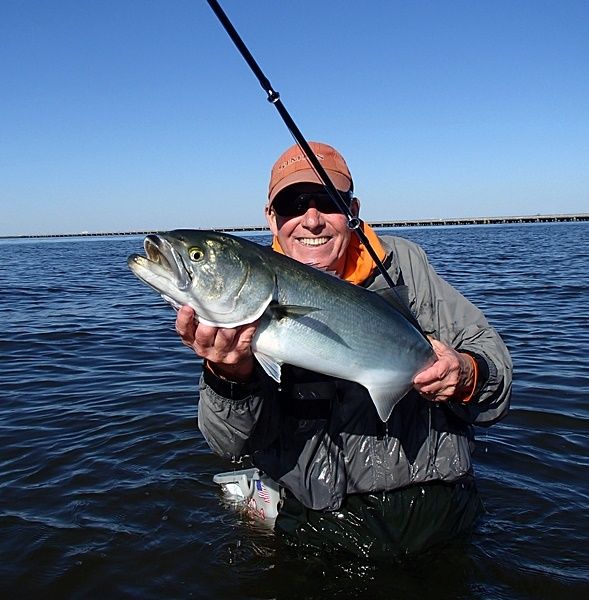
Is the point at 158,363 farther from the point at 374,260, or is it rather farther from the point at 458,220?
the point at 458,220

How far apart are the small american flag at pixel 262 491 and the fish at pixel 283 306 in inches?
71.7

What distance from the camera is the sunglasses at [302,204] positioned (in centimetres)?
416

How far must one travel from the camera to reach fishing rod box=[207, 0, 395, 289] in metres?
4.00

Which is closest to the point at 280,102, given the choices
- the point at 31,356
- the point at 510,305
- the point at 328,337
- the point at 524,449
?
the point at 328,337

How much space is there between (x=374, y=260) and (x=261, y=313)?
1295mm

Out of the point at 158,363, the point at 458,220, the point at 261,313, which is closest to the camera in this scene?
the point at 261,313

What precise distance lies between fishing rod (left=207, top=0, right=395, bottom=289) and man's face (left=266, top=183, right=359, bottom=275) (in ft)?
0.37

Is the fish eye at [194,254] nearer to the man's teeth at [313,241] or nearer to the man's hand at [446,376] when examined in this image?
the man's teeth at [313,241]

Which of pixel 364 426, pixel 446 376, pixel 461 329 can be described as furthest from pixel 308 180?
pixel 364 426

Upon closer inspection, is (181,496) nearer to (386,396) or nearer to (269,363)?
(386,396)

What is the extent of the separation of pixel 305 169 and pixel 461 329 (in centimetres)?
156

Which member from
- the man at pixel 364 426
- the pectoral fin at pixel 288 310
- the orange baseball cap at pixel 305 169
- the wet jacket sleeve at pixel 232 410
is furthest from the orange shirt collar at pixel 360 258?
→ the pectoral fin at pixel 288 310

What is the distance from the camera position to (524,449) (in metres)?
6.87

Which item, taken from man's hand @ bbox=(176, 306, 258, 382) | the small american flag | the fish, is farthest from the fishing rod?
the small american flag
